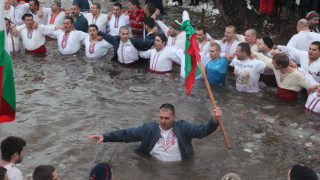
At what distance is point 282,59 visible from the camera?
8.48 meters

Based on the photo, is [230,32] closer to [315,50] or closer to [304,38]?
[304,38]

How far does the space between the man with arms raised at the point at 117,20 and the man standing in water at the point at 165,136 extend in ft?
22.0

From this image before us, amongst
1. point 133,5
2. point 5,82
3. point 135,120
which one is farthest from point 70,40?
point 5,82

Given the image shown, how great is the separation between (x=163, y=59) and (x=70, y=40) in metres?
2.94

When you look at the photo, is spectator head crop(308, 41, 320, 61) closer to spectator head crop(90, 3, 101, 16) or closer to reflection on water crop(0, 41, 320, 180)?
reflection on water crop(0, 41, 320, 180)

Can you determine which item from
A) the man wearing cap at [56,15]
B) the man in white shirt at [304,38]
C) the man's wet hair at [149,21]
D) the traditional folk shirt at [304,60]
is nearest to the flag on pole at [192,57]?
the traditional folk shirt at [304,60]

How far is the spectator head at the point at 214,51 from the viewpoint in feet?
31.2

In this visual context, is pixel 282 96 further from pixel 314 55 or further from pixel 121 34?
pixel 121 34

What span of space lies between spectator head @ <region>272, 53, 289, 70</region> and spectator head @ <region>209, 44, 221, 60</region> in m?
1.38

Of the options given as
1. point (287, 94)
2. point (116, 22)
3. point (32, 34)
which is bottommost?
point (287, 94)

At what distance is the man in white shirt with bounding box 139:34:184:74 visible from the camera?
410 inches

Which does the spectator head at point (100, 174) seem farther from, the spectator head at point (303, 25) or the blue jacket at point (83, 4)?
the blue jacket at point (83, 4)

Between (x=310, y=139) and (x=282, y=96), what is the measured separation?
192 cm

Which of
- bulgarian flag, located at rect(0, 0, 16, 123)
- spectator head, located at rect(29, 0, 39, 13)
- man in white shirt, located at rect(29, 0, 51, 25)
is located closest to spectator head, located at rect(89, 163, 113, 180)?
bulgarian flag, located at rect(0, 0, 16, 123)
